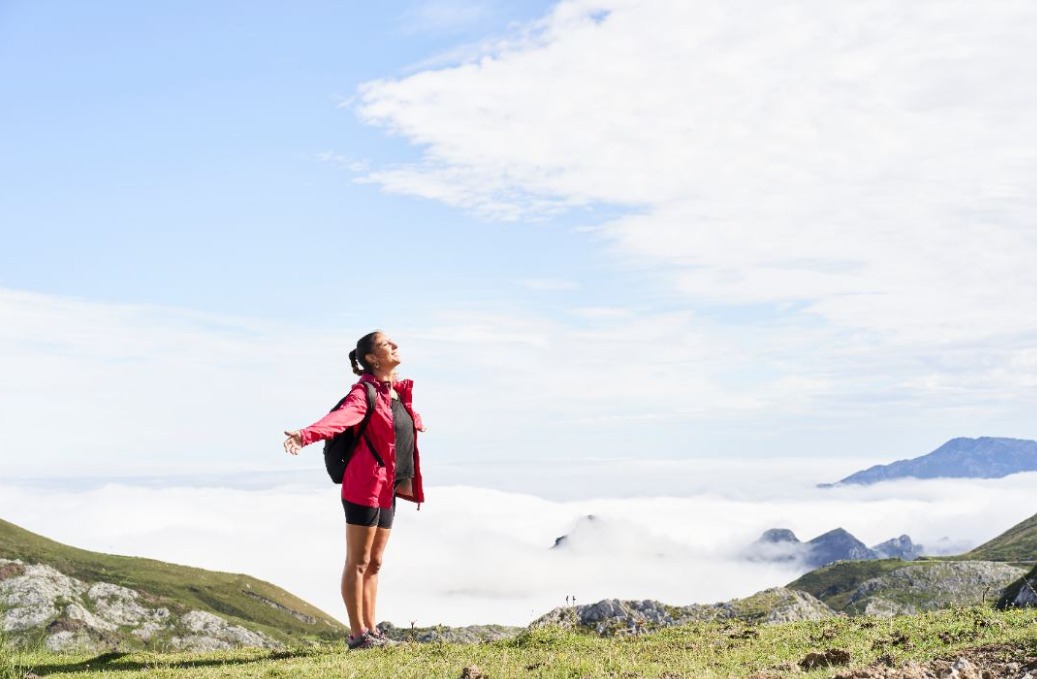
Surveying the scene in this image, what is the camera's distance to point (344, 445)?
45.2 ft

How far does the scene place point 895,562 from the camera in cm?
18850

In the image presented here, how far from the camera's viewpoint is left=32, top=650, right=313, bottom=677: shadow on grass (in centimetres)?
1395

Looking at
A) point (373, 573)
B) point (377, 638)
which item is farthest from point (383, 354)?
point (377, 638)

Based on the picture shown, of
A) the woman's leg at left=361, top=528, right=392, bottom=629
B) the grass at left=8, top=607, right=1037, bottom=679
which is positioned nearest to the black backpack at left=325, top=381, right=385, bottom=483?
the woman's leg at left=361, top=528, right=392, bottom=629

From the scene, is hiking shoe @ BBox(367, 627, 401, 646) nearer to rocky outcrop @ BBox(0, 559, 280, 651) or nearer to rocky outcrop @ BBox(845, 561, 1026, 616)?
rocky outcrop @ BBox(0, 559, 280, 651)

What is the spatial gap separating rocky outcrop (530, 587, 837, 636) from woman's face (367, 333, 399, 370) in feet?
21.1

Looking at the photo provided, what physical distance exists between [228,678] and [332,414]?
375 centimetres

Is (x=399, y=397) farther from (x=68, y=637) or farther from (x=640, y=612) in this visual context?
(x=68, y=637)

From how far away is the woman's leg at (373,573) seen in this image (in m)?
14.5

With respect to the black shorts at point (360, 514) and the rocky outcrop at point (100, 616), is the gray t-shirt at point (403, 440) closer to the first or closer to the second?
the black shorts at point (360, 514)

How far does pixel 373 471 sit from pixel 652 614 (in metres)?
11.1

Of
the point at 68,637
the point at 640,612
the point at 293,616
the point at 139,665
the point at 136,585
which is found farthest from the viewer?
the point at 293,616

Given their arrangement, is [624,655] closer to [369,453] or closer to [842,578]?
[369,453]

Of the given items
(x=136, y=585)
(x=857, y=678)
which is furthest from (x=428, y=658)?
(x=136, y=585)
